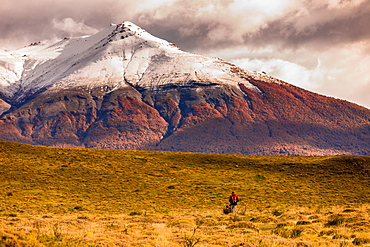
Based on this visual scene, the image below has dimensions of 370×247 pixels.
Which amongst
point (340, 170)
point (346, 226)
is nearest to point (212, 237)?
point (346, 226)

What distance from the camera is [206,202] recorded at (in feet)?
148

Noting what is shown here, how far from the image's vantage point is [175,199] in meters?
46.5

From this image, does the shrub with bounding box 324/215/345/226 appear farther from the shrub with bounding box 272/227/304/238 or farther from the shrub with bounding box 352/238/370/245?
the shrub with bounding box 352/238/370/245

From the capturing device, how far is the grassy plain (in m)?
22.9

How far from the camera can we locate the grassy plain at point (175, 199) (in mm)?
22892

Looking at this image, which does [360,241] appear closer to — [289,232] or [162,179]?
[289,232]

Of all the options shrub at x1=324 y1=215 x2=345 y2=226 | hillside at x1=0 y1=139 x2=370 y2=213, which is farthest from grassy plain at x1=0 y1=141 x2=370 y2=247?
hillside at x1=0 y1=139 x2=370 y2=213

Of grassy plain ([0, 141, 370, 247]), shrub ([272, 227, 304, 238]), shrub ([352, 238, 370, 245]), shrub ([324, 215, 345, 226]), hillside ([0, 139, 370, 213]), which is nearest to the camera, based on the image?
shrub ([352, 238, 370, 245])

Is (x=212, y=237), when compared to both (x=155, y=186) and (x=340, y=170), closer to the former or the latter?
(x=155, y=186)

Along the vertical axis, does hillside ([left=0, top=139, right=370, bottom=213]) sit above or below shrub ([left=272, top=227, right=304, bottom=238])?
above

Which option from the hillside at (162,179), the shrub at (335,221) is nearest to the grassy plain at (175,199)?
the shrub at (335,221)

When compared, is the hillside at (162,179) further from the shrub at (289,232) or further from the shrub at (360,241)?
the shrub at (360,241)

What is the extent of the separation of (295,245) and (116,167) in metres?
43.1

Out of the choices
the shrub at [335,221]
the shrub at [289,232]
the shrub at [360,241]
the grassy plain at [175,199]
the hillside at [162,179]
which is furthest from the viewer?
the hillside at [162,179]
